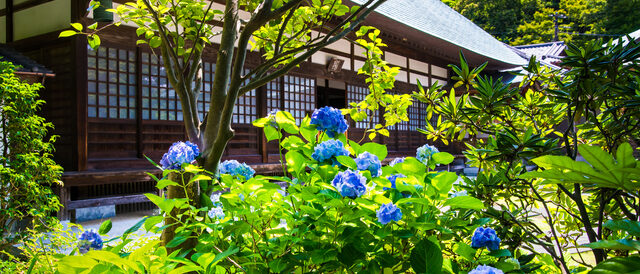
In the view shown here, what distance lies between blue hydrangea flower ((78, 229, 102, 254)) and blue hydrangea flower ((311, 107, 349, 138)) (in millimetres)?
835

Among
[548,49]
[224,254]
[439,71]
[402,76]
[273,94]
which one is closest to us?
[224,254]

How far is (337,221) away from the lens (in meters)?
1.28

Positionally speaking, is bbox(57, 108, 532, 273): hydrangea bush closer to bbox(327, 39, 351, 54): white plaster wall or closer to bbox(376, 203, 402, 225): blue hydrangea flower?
bbox(376, 203, 402, 225): blue hydrangea flower

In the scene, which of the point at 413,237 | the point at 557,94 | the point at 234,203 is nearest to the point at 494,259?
the point at 413,237

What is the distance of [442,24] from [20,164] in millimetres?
11066

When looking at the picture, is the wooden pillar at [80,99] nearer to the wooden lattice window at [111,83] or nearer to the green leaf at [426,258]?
the wooden lattice window at [111,83]

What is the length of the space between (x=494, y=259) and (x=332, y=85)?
440 inches

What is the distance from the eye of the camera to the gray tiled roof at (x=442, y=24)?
9.84 m

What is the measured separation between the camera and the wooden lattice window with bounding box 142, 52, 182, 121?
22.0ft

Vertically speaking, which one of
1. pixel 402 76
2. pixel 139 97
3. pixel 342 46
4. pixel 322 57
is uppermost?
pixel 342 46

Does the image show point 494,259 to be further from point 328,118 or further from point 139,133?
point 139,133

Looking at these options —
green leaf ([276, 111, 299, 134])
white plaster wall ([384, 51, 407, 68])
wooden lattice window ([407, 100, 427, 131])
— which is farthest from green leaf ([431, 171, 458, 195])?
wooden lattice window ([407, 100, 427, 131])

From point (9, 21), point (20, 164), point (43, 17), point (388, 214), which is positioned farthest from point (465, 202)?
point (9, 21)

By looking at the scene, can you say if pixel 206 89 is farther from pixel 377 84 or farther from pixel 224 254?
pixel 224 254
